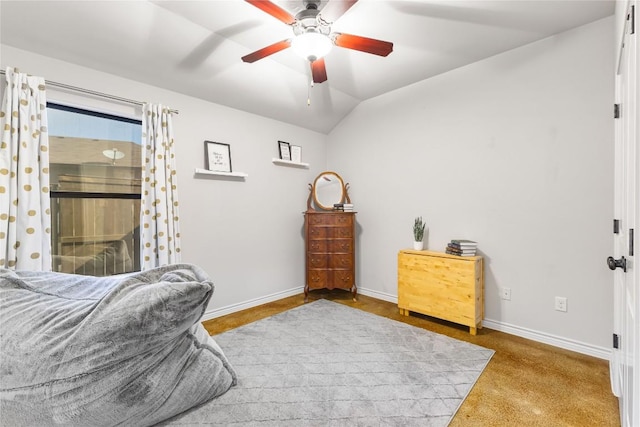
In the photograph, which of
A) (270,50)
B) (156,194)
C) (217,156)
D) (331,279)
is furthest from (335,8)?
(331,279)

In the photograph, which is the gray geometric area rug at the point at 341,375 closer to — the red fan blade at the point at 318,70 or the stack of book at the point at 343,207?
the stack of book at the point at 343,207

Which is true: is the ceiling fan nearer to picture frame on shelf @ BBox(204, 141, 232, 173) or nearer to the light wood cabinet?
picture frame on shelf @ BBox(204, 141, 232, 173)

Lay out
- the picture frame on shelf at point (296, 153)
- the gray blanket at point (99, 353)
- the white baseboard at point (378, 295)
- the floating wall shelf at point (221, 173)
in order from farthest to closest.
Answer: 1. the picture frame on shelf at point (296, 153)
2. the white baseboard at point (378, 295)
3. the floating wall shelf at point (221, 173)
4. the gray blanket at point (99, 353)

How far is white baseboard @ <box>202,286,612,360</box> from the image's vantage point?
219 cm

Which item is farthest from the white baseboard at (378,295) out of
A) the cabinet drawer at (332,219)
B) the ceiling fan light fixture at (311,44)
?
the ceiling fan light fixture at (311,44)

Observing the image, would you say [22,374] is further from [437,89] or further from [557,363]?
[437,89]

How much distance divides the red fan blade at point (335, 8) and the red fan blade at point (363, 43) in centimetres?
11

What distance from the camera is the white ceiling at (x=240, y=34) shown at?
1948mm

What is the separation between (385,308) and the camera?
3254mm

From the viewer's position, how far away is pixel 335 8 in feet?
5.43

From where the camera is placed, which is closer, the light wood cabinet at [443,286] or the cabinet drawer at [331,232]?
the light wood cabinet at [443,286]

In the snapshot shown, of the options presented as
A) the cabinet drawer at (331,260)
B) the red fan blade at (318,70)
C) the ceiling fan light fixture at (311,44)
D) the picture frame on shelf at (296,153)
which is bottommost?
the cabinet drawer at (331,260)

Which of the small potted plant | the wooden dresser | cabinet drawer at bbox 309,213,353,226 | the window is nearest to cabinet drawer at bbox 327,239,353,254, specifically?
the wooden dresser

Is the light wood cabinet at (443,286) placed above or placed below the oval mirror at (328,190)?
below
